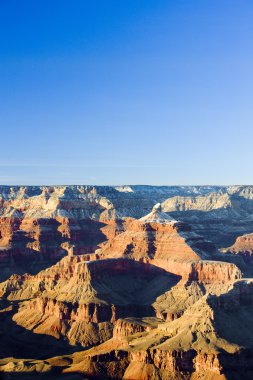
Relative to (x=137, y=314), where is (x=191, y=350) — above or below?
above

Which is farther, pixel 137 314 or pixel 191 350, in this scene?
pixel 137 314

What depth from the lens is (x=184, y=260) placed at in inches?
6491

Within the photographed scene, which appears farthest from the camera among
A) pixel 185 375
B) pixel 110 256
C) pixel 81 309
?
pixel 110 256

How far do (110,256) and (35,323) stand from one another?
36402mm

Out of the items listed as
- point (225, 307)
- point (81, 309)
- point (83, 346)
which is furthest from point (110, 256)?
point (225, 307)

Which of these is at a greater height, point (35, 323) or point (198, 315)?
point (198, 315)

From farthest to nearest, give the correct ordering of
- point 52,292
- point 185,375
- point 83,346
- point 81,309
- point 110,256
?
point 110,256
point 52,292
point 81,309
point 83,346
point 185,375

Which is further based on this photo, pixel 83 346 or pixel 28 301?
pixel 28 301

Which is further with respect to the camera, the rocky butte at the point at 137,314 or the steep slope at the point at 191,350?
the rocky butte at the point at 137,314

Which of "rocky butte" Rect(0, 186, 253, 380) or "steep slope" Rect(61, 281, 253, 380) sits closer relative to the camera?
→ "steep slope" Rect(61, 281, 253, 380)

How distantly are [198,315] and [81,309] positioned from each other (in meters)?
41.2

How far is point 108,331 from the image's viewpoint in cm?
14188

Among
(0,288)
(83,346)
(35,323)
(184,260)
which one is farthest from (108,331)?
(0,288)

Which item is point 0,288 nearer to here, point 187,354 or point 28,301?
point 28,301
